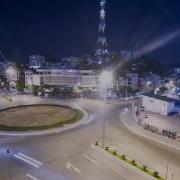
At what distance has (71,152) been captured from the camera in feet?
85.8

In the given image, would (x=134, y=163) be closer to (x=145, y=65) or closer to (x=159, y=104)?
(x=159, y=104)

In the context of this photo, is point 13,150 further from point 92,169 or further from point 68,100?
point 68,100

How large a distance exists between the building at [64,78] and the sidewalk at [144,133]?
2890cm

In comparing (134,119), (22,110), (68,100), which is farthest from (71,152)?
(68,100)

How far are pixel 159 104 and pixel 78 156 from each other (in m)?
23.2

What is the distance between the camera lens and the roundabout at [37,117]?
111 ft

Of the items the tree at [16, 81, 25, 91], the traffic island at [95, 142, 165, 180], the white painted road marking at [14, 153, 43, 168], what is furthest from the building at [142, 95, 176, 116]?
the tree at [16, 81, 25, 91]

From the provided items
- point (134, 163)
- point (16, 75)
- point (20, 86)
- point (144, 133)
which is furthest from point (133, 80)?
point (134, 163)

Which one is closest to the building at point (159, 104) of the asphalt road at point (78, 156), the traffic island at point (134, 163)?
the asphalt road at point (78, 156)

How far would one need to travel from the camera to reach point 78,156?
82.5 feet

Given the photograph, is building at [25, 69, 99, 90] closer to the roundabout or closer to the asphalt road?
the roundabout

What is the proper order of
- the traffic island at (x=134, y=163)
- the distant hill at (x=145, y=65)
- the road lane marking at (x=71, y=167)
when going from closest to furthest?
the traffic island at (x=134, y=163) → the road lane marking at (x=71, y=167) → the distant hill at (x=145, y=65)

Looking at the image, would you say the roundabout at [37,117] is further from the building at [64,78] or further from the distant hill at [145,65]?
the distant hill at [145,65]

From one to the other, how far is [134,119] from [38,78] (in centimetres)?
3743
